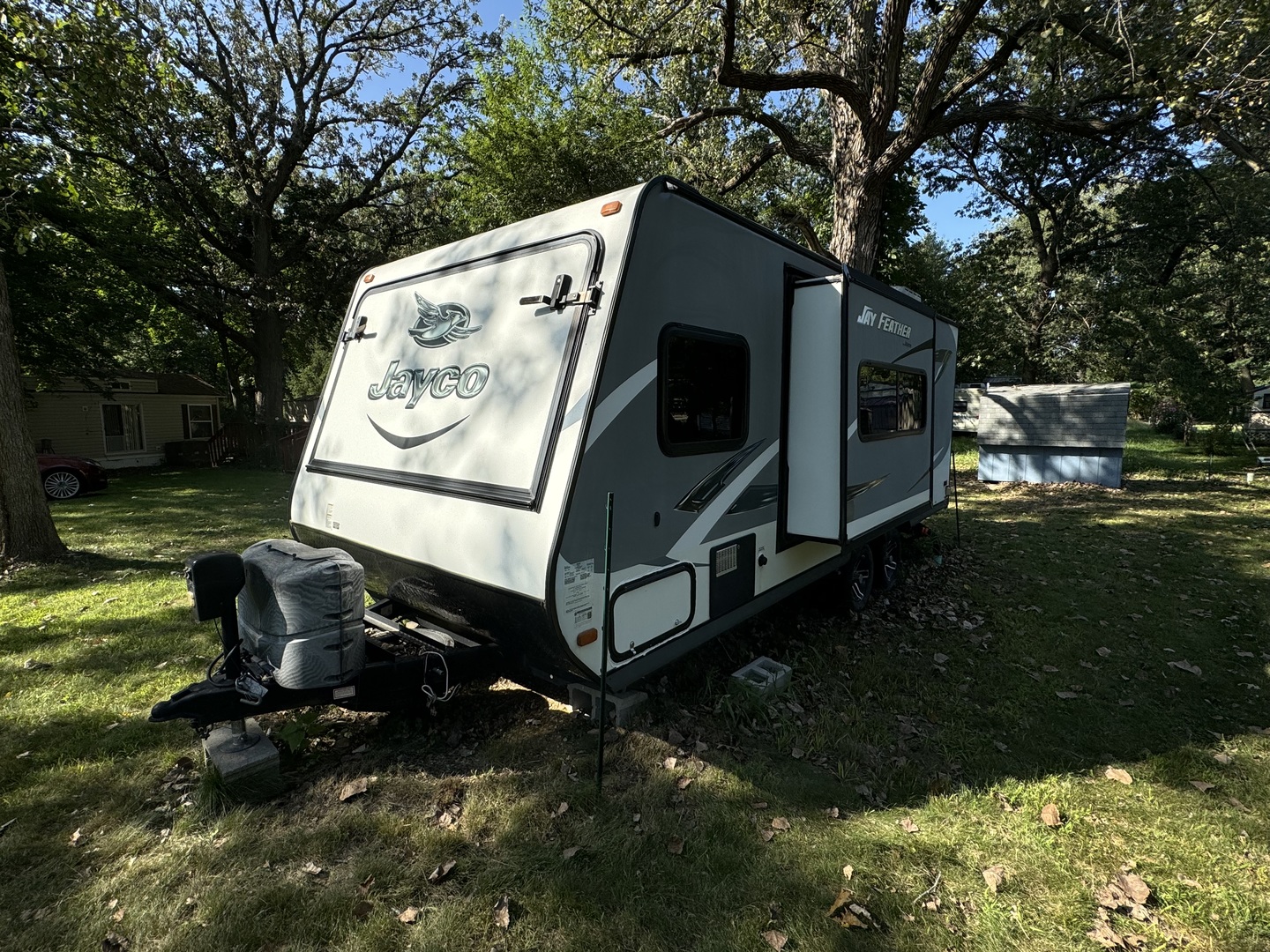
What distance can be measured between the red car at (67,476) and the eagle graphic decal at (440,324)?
13.8m

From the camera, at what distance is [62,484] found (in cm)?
1338

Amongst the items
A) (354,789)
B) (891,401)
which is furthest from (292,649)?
(891,401)

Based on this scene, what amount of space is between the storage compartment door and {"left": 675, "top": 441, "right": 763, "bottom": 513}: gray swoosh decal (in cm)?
60

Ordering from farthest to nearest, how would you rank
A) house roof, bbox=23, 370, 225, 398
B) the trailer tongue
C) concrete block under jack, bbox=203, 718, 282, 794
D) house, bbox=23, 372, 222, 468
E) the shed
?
1. house, bbox=23, 372, 222, 468
2. house roof, bbox=23, 370, 225, 398
3. the shed
4. concrete block under jack, bbox=203, 718, 282, 794
5. the trailer tongue

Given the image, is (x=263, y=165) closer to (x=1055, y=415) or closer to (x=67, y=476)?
(x=67, y=476)

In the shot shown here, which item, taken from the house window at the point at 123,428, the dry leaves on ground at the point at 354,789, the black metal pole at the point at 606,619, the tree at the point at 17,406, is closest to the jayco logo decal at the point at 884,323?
the black metal pole at the point at 606,619

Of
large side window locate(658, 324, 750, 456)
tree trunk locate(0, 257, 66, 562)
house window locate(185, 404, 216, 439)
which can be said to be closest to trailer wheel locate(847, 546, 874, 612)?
large side window locate(658, 324, 750, 456)

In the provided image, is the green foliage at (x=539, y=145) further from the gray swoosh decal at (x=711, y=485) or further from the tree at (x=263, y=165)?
the gray swoosh decal at (x=711, y=485)

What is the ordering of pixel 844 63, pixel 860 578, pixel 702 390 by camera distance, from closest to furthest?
pixel 702 390 < pixel 860 578 < pixel 844 63

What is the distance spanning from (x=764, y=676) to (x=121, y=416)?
83.0 feet

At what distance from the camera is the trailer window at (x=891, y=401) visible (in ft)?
16.0

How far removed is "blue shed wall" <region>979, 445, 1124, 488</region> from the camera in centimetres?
1338

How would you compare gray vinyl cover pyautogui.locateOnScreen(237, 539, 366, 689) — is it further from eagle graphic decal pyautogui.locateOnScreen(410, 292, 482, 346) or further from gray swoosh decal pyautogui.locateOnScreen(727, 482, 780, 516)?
gray swoosh decal pyautogui.locateOnScreen(727, 482, 780, 516)

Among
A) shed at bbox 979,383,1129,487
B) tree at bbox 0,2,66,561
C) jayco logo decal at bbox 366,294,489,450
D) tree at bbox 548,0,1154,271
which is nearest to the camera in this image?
A: jayco logo decal at bbox 366,294,489,450
